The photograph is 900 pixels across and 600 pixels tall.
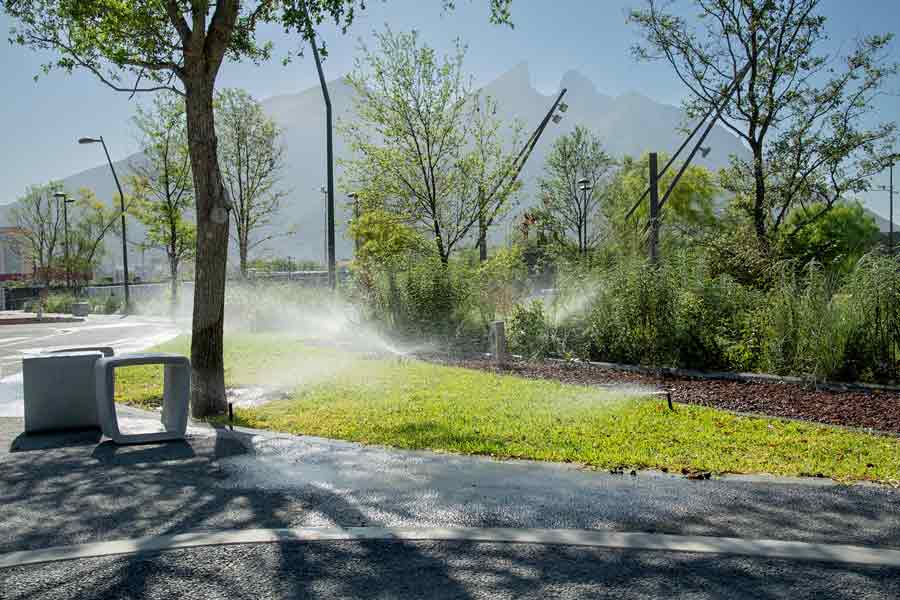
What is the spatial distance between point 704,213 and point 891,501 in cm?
5062

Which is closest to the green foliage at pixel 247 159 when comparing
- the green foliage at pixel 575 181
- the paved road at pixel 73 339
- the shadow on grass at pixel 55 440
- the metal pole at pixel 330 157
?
the paved road at pixel 73 339

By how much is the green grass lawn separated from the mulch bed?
548mm

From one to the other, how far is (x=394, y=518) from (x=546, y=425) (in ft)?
10.4

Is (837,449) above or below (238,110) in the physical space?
below

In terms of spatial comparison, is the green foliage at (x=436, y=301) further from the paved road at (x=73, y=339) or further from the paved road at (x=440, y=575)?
the paved road at (x=440, y=575)

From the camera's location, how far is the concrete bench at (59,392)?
26.0ft

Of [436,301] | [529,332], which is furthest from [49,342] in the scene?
[529,332]

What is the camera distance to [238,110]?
3591 centimetres

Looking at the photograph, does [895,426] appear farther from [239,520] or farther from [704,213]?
[704,213]

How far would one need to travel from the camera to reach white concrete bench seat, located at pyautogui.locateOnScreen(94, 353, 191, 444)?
23.9 feet

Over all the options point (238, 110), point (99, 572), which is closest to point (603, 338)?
point (99, 572)

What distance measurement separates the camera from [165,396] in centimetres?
802

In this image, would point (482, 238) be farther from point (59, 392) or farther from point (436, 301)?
point (59, 392)

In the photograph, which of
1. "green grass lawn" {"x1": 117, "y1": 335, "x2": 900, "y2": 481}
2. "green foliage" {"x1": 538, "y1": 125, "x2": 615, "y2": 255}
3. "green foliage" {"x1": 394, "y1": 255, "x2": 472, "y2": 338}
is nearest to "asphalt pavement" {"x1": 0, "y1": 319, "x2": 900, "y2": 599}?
"green grass lawn" {"x1": 117, "y1": 335, "x2": 900, "y2": 481}
